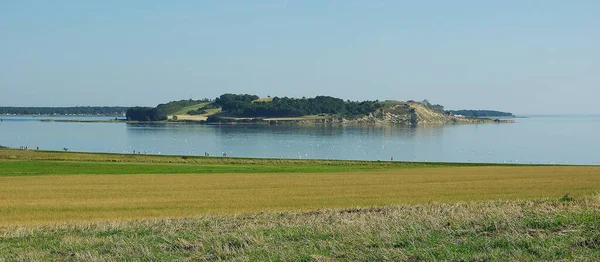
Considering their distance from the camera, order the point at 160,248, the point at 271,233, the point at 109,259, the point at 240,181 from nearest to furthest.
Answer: the point at 109,259, the point at 160,248, the point at 271,233, the point at 240,181

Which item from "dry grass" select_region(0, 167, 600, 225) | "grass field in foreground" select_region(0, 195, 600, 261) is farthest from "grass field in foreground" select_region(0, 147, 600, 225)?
"grass field in foreground" select_region(0, 195, 600, 261)

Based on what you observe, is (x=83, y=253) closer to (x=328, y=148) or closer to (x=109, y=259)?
(x=109, y=259)

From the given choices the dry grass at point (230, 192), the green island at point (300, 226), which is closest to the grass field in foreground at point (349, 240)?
the green island at point (300, 226)

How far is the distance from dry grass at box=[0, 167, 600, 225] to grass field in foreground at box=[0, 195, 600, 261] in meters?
7.86

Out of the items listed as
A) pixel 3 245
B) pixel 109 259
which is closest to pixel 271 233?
pixel 109 259

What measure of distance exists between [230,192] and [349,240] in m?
19.1

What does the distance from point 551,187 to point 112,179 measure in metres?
24.2

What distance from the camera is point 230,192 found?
29047mm

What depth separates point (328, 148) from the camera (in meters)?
103

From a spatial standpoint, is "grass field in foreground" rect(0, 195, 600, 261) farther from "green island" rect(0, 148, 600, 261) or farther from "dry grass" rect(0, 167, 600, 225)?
"dry grass" rect(0, 167, 600, 225)

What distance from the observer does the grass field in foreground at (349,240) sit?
9188mm

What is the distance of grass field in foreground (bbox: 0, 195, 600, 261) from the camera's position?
9.19m

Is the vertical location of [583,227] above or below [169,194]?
above

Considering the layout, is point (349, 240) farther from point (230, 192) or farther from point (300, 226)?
point (230, 192)
